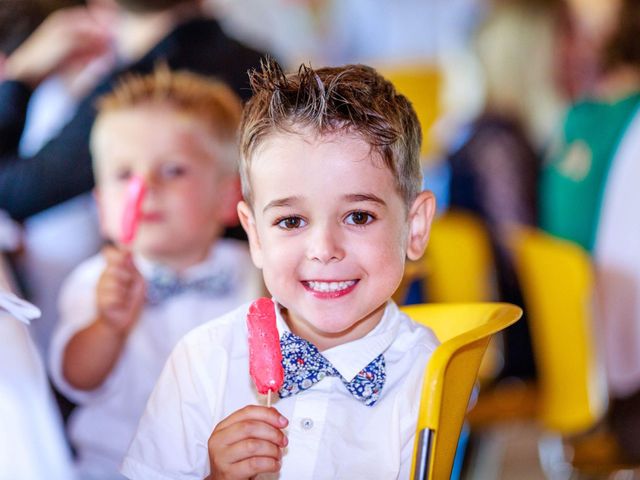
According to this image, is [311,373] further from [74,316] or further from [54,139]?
[54,139]

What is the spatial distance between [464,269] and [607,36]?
1.14m

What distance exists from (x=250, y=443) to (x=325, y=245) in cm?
24

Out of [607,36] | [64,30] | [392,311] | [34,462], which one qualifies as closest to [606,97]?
[607,36]

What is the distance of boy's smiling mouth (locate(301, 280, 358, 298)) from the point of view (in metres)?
1.21

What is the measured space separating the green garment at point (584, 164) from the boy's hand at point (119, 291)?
198 centimetres

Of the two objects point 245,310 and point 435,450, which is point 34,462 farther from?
point 435,450

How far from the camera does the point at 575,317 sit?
99.0 inches

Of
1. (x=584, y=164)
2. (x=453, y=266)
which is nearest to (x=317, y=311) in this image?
(x=453, y=266)

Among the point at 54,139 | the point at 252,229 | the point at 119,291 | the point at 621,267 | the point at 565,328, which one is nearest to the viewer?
the point at 252,229

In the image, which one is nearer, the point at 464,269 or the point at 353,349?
the point at 353,349

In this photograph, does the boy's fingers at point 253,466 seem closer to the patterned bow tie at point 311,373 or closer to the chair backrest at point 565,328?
the patterned bow tie at point 311,373

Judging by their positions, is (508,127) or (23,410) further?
(508,127)

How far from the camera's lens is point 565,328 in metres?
2.55

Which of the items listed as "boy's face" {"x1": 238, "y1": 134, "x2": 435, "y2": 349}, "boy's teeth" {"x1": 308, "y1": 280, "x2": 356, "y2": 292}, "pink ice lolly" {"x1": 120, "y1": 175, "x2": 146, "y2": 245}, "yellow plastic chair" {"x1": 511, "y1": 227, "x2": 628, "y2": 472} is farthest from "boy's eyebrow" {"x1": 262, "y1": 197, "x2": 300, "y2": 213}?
"yellow plastic chair" {"x1": 511, "y1": 227, "x2": 628, "y2": 472}
